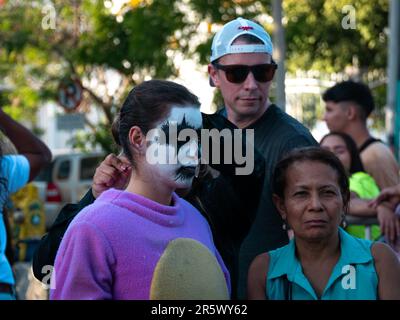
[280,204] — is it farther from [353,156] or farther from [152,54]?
[152,54]

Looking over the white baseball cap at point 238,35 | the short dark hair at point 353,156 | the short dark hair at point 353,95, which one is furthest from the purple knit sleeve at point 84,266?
the short dark hair at point 353,95

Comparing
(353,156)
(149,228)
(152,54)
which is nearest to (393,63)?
(152,54)

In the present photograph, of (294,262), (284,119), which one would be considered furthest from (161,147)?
(284,119)

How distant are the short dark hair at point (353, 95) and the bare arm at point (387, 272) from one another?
10.9 feet

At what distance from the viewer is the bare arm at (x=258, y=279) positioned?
10.3ft

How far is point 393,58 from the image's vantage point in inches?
595

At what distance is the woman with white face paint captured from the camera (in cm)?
249

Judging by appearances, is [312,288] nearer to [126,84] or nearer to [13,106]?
[126,84]

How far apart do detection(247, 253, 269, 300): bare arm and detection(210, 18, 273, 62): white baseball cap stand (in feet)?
3.37

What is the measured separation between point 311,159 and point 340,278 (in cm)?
42

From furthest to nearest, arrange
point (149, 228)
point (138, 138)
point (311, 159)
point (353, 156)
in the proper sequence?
1. point (353, 156)
2. point (311, 159)
3. point (138, 138)
4. point (149, 228)

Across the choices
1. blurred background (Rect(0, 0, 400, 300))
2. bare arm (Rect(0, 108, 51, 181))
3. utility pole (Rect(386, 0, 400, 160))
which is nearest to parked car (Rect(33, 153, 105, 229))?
blurred background (Rect(0, 0, 400, 300))

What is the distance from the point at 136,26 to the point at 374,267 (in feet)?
36.3

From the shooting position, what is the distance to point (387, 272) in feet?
10.0
